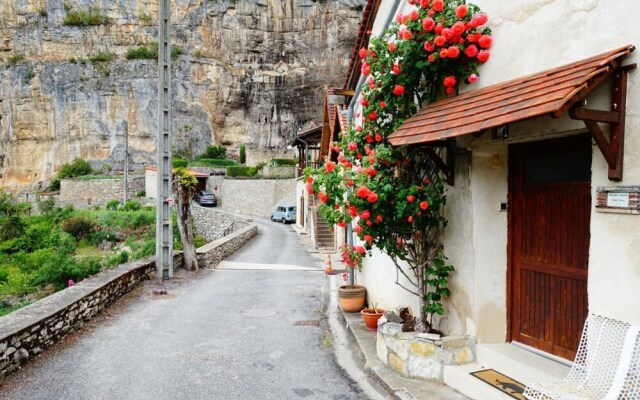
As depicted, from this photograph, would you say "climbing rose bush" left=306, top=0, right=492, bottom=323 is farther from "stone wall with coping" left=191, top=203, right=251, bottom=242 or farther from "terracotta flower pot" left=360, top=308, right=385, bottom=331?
"stone wall with coping" left=191, top=203, right=251, bottom=242

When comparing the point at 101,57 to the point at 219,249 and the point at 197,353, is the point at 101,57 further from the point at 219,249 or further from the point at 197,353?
the point at 197,353

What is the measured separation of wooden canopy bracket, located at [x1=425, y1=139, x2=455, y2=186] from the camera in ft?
15.6

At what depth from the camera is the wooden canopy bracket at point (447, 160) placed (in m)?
4.74

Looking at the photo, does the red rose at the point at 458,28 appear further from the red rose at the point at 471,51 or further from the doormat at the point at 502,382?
the doormat at the point at 502,382

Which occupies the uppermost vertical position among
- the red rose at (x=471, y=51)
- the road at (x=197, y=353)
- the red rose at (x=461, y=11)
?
the red rose at (x=461, y=11)

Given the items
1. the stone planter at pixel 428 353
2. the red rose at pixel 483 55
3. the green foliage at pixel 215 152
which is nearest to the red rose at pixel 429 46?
the red rose at pixel 483 55

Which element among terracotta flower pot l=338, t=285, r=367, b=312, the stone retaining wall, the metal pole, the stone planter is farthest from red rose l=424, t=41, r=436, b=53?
the stone retaining wall

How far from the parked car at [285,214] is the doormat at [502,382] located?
99.5 feet

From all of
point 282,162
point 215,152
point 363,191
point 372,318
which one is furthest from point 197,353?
point 215,152

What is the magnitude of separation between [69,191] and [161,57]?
3563 cm

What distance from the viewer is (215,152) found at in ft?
160

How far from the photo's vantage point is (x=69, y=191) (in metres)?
41.3

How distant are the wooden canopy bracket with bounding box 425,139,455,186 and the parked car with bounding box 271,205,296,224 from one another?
29.8m

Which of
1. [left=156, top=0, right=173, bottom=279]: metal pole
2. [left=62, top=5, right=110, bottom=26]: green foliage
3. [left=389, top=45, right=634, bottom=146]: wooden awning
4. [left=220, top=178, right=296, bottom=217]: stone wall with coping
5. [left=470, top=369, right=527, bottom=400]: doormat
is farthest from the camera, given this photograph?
[left=62, top=5, right=110, bottom=26]: green foliage
